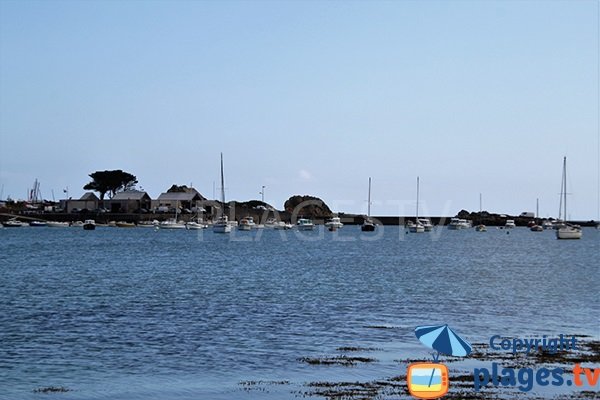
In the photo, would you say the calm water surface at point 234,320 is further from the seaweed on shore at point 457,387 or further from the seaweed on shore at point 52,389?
the seaweed on shore at point 457,387

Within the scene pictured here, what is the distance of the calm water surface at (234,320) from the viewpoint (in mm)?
26781

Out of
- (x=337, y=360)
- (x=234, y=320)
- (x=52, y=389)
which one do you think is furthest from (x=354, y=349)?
(x=52, y=389)

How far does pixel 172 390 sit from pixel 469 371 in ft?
29.5

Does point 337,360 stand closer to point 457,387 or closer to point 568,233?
point 457,387

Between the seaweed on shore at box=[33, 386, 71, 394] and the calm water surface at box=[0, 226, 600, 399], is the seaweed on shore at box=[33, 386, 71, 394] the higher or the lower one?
the lower one

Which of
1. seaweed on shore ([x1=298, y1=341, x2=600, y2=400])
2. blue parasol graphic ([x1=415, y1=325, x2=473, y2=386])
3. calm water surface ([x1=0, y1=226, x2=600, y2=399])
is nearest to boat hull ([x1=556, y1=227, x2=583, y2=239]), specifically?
calm water surface ([x1=0, y1=226, x2=600, y2=399])

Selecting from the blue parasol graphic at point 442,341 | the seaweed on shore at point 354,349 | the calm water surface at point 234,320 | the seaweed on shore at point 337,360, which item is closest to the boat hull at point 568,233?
the calm water surface at point 234,320

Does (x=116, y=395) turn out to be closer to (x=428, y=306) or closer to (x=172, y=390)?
(x=172, y=390)

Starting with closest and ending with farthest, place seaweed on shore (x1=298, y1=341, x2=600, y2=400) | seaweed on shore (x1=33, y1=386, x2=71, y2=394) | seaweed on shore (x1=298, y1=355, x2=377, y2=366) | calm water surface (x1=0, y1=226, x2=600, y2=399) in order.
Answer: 1. seaweed on shore (x1=298, y1=341, x2=600, y2=400)
2. seaweed on shore (x1=33, y1=386, x2=71, y2=394)
3. calm water surface (x1=0, y1=226, x2=600, y2=399)
4. seaweed on shore (x1=298, y1=355, x2=377, y2=366)

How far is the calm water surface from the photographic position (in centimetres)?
2678

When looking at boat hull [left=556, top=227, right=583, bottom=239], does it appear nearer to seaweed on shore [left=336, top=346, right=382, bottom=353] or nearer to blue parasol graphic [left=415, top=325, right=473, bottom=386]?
seaweed on shore [left=336, top=346, right=382, bottom=353]

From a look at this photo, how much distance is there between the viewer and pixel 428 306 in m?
48.4

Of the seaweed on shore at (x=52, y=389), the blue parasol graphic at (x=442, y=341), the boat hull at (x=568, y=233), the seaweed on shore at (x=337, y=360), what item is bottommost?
the seaweed on shore at (x=52, y=389)

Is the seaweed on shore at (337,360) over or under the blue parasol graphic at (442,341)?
under
